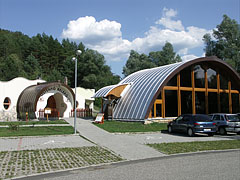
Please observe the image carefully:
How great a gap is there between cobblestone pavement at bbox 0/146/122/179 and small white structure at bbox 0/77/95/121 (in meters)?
15.9

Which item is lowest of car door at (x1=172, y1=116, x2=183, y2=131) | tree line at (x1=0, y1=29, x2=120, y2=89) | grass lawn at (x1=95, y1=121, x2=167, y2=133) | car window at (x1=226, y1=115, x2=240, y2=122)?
grass lawn at (x1=95, y1=121, x2=167, y2=133)

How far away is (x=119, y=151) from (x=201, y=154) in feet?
11.1

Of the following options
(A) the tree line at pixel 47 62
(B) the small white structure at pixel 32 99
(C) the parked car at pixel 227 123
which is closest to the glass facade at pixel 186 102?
(C) the parked car at pixel 227 123

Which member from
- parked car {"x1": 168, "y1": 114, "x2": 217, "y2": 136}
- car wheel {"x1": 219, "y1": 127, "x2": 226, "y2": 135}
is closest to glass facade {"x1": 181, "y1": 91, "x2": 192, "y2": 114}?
car wheel {"x1": 219, "y1": 127, "x2": 226, "y2": 135}

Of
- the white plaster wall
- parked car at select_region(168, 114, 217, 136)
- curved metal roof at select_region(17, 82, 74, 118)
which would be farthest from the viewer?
the white plaster wall

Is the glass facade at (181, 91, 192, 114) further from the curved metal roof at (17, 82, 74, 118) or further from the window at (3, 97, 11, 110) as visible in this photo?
the window at (3, 97, 11, 110)

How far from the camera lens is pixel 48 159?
354 inches

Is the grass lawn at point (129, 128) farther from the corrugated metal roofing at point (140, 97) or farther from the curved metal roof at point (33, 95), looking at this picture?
the curved metal roof at point (33, 95)

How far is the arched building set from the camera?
2373 centimetres

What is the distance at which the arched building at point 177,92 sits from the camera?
23.7m

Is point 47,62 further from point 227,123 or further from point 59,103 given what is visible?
point 227,123

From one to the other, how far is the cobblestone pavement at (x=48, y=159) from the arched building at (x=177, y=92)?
12457mm

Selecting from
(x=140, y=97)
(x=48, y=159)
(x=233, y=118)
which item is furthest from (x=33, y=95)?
(x=233, y=118)

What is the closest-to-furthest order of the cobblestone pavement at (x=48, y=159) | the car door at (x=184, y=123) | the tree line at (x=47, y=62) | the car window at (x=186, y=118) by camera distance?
the cobblestone pavement at (x=48, y=159) → the car door at (x=184, y=123) → the car window at (x=186, y=118) → the tree line at (x=47, y=62)
